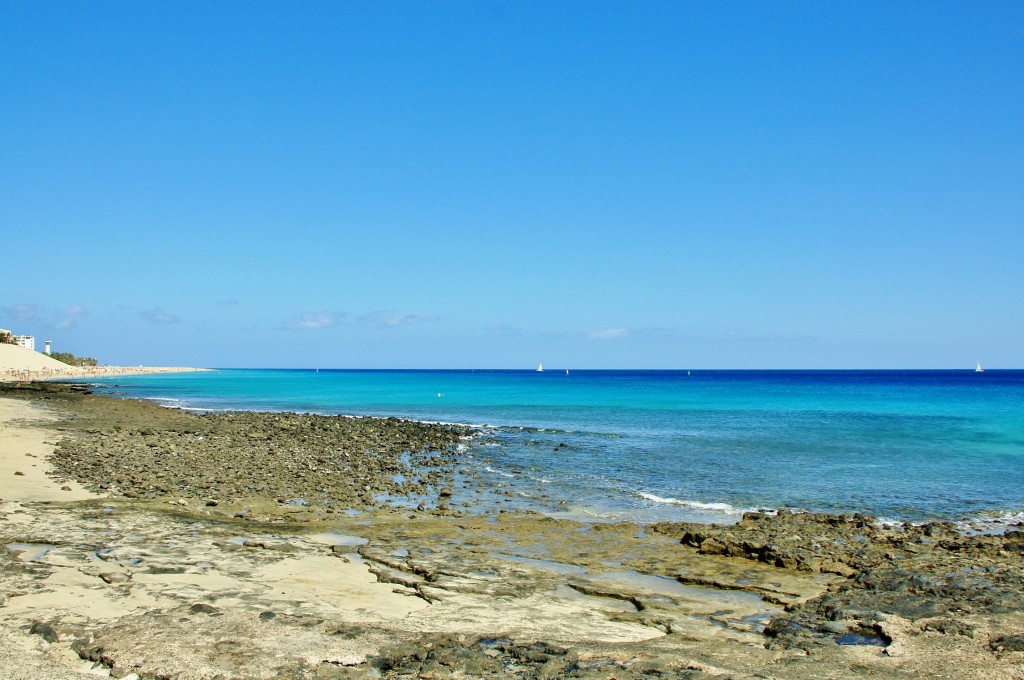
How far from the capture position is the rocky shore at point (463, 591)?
7.14m

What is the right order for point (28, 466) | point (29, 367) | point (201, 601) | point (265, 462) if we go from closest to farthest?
1. point (201, 601)
2. point (28, 466)
3. point (265, 462)
4. point (29, 367)

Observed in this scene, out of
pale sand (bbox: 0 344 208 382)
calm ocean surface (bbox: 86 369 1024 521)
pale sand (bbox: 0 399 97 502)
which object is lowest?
calm ocean surface (bbox: 86 369 1024 521)

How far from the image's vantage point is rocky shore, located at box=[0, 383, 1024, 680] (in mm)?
7137

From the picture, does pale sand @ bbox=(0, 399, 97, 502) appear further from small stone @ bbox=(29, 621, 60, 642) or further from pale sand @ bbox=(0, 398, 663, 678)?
small stone @ bbox=(29, 621, 60, 642)

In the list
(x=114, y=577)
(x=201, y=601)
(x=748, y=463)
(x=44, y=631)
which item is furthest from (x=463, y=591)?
(x=748, y=463)

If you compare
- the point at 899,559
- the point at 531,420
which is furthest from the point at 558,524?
the point at 531,420

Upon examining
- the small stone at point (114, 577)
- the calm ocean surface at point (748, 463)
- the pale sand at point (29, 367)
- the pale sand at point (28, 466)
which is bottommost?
the calm ocean surface at point (748, 463)

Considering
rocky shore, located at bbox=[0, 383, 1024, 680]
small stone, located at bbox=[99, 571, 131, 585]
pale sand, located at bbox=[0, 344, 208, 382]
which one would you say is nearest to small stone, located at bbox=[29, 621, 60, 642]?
rocky shore, located at bbox=[0, 383, 1024, 680]

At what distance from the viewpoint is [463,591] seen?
9805 mm

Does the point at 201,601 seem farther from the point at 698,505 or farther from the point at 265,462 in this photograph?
the point at 265,462

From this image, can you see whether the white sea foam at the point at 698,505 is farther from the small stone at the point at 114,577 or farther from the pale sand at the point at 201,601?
the small stone at the point at 114,577

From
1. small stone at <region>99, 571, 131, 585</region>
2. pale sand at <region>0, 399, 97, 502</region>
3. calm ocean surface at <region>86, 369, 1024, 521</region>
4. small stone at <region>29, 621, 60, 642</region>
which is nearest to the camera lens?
small stone at <region>29, 621, 60, 642</region>

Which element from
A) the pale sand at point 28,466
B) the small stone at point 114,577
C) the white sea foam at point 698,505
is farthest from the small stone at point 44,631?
the white sea foam at point 698,505

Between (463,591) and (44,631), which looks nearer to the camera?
(44,631)
